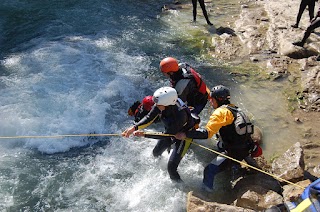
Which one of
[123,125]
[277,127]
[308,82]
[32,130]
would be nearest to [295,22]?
[308,82]

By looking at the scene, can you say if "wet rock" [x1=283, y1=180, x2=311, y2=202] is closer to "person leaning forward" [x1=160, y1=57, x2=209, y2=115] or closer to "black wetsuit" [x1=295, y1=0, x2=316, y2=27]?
"person leaning forward" [x1=160, y1=57, x2=209, y2=115]

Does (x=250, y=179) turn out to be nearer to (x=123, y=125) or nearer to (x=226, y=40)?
(x=123, y=125)

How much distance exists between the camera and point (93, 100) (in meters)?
8.96

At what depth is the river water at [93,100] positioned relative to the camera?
20.7 feet

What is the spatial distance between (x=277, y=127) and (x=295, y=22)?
6382 mm

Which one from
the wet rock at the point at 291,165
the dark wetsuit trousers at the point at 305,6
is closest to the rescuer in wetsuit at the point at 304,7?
the dark wetsuit trousers at the point at 305,6

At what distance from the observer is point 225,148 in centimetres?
579

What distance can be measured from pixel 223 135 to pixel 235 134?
22 cm

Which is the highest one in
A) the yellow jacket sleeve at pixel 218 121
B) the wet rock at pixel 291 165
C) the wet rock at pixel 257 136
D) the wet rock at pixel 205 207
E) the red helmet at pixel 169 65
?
the red helmet at pixel 169 65

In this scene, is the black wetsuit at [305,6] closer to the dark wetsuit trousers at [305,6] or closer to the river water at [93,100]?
the dark wetsuit trousers at [305,6]

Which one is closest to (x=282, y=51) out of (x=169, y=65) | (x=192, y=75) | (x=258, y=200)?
(x=192, y=75)

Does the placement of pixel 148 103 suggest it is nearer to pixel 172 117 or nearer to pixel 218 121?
pixel 172 117

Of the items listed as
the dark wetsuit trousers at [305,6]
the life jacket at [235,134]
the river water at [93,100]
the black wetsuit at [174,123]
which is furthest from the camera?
the dark wetsuit trousers at [305,6]

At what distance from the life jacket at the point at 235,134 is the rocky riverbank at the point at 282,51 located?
1.23m
